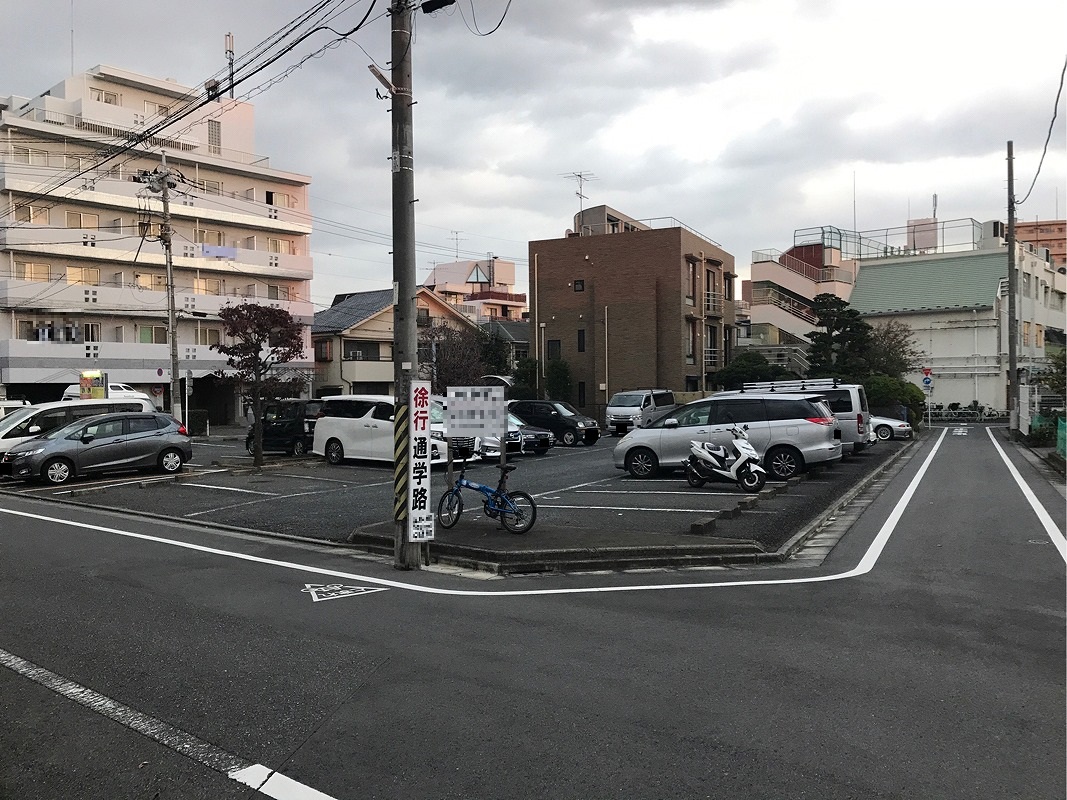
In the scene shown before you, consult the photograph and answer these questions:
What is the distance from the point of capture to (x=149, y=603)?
311 inches

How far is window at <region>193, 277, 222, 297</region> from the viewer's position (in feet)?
147

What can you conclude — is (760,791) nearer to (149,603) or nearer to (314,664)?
(314,664)

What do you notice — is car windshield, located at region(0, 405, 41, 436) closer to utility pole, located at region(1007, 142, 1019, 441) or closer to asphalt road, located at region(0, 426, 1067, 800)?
asphalt road, located at region(0, 426, 1067, 800)

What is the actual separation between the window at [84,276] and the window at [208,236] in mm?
5522

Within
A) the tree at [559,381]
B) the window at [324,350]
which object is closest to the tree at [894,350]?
the tree at [559,381]

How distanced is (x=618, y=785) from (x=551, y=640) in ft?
7.93

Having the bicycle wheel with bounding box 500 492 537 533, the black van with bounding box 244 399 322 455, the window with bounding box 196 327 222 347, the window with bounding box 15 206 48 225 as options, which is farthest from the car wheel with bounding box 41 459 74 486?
the window with bounding box 196 327 222 347

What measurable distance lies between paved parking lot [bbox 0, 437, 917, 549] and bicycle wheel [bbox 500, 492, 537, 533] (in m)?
0.18

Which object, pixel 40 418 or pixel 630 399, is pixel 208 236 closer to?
pixel 630 399

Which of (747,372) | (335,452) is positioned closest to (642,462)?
(335,452)

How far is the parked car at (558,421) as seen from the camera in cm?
2945

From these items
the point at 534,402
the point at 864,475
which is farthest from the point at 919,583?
the point at 534,402

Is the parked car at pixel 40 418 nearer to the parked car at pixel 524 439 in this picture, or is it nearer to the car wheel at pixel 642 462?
the parked car at pixel 524 439

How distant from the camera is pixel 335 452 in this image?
22.1 meters
